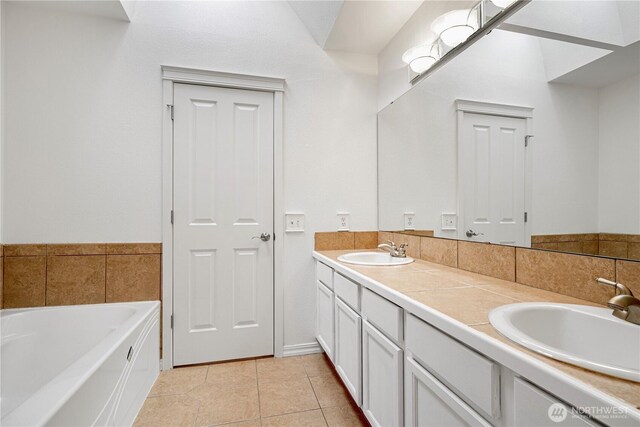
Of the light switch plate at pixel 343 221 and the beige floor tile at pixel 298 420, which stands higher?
the light switch plate at pixel 343 221

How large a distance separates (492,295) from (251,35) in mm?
2321

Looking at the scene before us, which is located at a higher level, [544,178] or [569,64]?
[569,64]

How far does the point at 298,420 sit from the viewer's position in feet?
5.26

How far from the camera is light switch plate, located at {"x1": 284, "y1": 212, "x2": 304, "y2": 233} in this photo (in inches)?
91.8

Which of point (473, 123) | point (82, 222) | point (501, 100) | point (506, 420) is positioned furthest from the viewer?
point (82, 222)

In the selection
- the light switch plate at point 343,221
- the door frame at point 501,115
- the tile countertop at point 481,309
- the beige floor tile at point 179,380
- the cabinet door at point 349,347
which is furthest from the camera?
the light switch plate at point 343,221

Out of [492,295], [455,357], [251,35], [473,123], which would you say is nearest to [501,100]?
[473,123]

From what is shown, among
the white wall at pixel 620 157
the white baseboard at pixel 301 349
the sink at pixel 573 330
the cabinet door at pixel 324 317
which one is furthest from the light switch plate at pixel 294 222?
the white wall at pixel 620 157

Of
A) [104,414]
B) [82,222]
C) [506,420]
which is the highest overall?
[82,222]

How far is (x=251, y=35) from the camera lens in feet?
7.46

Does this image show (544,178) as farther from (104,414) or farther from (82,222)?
(82,222)

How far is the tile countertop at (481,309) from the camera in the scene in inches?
20.8

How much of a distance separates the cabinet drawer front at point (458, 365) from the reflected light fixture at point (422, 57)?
1.61m
